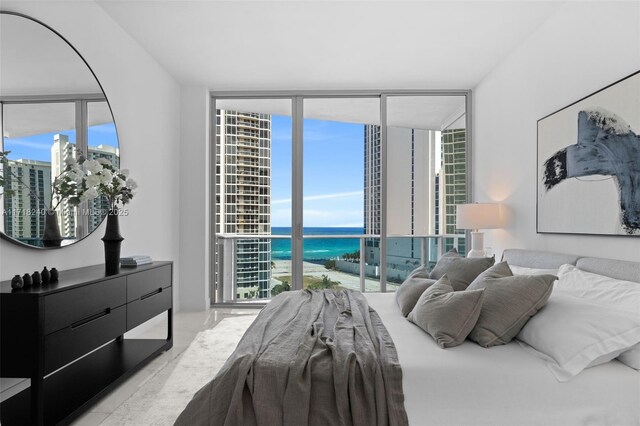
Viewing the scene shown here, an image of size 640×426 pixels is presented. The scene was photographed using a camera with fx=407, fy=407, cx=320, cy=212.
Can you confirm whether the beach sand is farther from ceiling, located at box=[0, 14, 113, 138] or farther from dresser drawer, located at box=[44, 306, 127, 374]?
ceiling, located at box=[0, 14, 113, 138]

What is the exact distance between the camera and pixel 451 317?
1908mm

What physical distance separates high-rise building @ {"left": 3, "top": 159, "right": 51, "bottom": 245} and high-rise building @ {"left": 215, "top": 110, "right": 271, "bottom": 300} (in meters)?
2.82

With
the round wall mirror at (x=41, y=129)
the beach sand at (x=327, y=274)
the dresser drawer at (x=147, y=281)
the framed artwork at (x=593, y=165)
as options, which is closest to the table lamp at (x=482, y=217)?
the framed artwork at (x=593, y=165)

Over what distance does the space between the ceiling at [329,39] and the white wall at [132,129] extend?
183 mm

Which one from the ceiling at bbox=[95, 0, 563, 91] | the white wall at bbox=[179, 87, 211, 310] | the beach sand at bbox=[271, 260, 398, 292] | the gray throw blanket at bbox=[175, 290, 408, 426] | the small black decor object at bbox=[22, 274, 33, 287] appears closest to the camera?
the gray throw blanket at bbox=[175, 290, 408, 426]

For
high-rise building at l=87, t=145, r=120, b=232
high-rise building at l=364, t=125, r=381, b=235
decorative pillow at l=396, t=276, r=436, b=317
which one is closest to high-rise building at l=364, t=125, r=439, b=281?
high-rise building at l=364, t=125, r=381, b=235

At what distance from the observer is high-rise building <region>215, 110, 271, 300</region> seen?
17.8ft

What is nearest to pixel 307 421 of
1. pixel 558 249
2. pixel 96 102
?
pixel 558 249

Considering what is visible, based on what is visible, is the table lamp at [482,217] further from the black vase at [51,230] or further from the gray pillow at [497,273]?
the black vase at [51,230]

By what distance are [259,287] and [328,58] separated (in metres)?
3.09

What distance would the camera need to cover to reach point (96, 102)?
321 centimetres

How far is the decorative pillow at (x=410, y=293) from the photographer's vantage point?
8.10ft

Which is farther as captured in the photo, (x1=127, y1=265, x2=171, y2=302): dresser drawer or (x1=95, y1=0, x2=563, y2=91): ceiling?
(x1=95, y1=0, x2=563, y2=91): ceiling

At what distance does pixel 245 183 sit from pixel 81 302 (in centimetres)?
332
